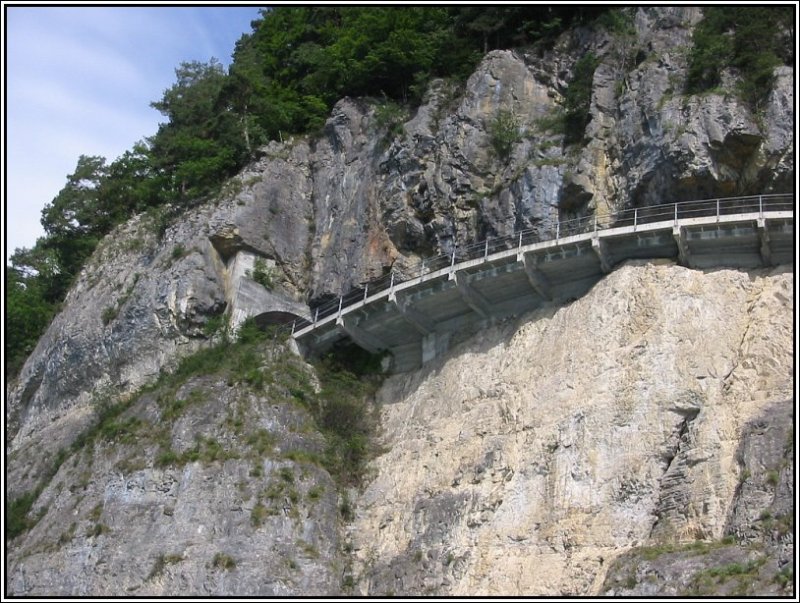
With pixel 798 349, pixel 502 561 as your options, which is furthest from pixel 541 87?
pixel 502 561

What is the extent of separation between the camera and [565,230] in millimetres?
32375

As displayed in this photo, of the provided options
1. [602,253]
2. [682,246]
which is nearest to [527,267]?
[602,253]

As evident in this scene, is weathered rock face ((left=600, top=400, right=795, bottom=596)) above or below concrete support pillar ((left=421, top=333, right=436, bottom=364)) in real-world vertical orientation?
below

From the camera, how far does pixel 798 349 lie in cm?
2736

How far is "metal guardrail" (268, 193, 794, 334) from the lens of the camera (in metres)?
30.2

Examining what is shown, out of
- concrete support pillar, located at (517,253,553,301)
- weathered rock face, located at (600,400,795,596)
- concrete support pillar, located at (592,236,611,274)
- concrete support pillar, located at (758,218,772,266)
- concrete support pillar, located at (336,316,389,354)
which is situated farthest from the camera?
concrete support pillar, located at (336,316,389,354)

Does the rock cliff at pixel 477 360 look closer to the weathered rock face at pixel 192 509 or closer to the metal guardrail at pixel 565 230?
the weathered rock face at pixel 192 509

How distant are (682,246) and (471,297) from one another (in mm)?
5510

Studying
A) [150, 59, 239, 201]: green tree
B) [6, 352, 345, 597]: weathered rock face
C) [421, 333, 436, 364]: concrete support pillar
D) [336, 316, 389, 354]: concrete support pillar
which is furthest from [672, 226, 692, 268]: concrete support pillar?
[150, 59, 239, 201]: green tree

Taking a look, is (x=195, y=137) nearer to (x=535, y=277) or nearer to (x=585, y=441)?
(x=535, y=277)

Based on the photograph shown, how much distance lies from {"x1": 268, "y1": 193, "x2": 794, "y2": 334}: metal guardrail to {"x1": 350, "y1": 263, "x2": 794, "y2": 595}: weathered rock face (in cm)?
141

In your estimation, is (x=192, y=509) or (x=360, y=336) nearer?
(x=192, y=509)

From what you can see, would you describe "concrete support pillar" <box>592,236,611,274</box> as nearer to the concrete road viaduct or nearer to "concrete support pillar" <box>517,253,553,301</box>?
the concrete road viaduct

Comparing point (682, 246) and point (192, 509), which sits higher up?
point (682, 246)
